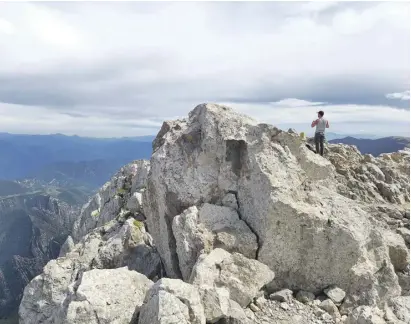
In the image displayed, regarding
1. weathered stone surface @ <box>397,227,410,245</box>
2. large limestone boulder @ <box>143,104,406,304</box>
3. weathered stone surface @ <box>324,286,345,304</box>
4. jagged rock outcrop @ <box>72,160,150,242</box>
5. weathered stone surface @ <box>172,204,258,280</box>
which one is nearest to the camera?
weathered stone surface @ <box>324,286,345,304</box>

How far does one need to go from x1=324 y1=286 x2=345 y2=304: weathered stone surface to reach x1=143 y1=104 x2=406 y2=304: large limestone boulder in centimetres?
40

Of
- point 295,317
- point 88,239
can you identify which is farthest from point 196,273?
point 88,239

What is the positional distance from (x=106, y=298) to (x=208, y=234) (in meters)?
8.50

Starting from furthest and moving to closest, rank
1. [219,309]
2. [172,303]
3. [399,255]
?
[399,255] → [219,309] → [172,303]

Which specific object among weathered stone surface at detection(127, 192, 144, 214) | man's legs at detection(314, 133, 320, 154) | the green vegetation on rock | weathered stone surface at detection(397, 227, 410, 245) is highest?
man's legs at detection(314, 133, 320, 154)

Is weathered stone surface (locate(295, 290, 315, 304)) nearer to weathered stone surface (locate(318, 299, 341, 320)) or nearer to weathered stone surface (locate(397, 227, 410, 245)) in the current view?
weathered stone surface (locate(318, 299, 341, 320))

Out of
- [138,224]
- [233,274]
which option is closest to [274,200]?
[233,274]

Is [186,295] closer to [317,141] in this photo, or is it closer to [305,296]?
[305,296]

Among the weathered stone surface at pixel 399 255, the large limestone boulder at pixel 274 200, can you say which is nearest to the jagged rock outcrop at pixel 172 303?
the large limestone boulder at pixel 274 200

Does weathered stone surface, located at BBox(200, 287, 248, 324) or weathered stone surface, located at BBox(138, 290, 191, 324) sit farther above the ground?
weathered stone surface, located at BBox(138, 290, 191, 324)

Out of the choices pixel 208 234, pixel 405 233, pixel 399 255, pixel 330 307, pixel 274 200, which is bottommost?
pixel 330 307

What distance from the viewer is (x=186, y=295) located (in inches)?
707

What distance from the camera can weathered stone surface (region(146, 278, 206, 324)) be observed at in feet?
57.5

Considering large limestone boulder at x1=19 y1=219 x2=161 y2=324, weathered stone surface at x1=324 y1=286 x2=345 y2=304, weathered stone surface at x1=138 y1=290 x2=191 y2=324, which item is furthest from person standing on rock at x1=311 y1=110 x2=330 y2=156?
weathered stone surface at x1=138 y1=290 x2=191 y2=324
